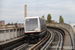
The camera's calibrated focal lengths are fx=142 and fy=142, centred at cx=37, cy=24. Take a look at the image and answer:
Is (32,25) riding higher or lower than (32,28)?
higher

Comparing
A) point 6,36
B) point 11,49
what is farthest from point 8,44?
point 6,36

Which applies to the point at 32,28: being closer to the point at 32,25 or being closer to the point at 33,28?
the point at 33,28

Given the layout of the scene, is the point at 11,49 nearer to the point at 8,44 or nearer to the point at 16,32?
the point at 8,44

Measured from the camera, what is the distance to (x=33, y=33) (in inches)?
711

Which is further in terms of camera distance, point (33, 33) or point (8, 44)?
point (33, 33)

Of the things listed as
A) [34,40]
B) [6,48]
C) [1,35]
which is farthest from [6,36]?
[34,40]

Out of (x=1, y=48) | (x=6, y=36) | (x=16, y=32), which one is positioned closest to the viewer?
(x=1, y=48)

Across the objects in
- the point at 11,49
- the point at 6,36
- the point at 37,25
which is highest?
the point at 37,25

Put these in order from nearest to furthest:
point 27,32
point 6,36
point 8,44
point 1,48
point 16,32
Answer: point 1,48
point 8,44
point 6,36
point 27,32
point 16,32

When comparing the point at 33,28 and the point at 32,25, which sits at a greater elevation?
the point at 32,25

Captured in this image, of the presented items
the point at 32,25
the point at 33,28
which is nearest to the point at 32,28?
the point at 33,28

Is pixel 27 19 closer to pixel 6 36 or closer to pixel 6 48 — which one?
pixel 6 36

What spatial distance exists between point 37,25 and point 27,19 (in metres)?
1.55

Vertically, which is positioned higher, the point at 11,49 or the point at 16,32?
the point at 16,32
